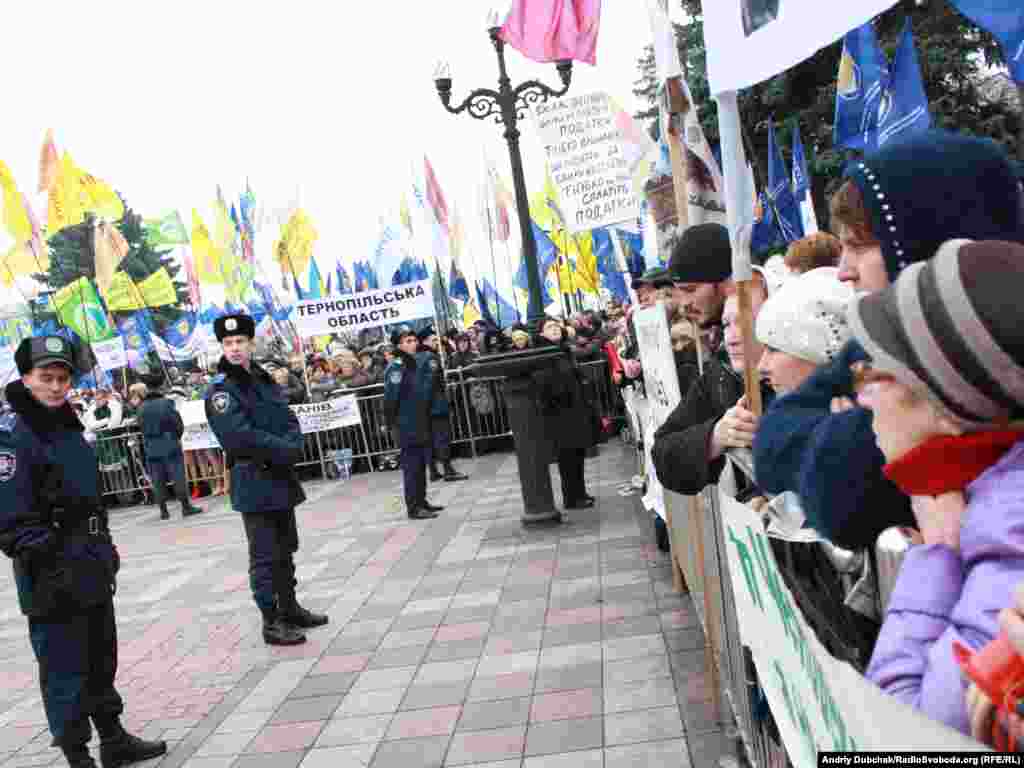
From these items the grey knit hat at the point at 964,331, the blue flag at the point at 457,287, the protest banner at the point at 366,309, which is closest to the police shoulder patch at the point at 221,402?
the grey knit hat at the point at 964,331

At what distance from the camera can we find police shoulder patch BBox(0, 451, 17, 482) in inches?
191

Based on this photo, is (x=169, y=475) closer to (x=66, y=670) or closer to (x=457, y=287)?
(x=66, y=670)

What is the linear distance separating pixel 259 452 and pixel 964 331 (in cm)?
575

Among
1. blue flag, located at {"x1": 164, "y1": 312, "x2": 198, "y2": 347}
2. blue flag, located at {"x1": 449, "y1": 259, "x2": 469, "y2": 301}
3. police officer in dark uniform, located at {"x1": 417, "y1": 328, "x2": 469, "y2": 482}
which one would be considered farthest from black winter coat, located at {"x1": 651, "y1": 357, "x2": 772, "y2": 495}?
blue flag, located at {"x1": 164, "y1": 312, "x2": 198, "y2": 347}

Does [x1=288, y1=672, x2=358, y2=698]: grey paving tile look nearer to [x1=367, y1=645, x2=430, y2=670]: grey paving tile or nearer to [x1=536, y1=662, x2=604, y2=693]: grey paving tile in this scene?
[x1=367, y1=645, x2=430, y2=670]: grey paving tile

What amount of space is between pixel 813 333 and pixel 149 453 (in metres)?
13.3

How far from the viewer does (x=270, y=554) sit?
685 centimetres

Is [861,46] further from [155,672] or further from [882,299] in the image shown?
[882,299]

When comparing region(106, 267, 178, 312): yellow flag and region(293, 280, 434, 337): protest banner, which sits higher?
region(106, 267, 178, 312): yellow flag

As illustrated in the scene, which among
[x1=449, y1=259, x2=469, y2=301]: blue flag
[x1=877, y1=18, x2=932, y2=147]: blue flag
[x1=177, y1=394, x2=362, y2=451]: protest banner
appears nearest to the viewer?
[x1=877, y1=18, x2=932, y2=147]: blue flag

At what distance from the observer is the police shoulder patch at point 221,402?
6602mm

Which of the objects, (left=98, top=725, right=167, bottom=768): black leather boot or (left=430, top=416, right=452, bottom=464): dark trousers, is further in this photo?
(left=430, top=416, right=452, bottom=464): dark trousers

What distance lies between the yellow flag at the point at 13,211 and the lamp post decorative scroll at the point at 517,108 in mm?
12483

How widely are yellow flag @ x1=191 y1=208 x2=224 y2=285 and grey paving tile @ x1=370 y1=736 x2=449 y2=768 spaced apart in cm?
2790
